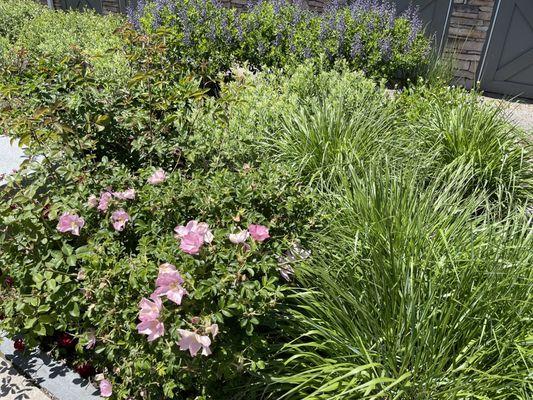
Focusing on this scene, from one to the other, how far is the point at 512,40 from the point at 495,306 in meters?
6.13

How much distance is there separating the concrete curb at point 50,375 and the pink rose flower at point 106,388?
5.2 inches

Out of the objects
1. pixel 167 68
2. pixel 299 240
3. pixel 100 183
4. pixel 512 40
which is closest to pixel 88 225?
pixel 100 183

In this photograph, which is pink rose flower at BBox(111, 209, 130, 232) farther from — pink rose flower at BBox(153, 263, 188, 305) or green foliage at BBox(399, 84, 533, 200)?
green foliage at BBox(399, 84, 533, 200)

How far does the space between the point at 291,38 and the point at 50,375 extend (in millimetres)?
4639

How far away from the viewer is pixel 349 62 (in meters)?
5.75

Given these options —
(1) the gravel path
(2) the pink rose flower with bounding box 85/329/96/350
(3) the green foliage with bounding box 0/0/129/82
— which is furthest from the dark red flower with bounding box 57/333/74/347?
(1) the gravel path

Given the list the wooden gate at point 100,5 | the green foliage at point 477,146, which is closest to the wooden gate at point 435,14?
the green foliage at point 477,146

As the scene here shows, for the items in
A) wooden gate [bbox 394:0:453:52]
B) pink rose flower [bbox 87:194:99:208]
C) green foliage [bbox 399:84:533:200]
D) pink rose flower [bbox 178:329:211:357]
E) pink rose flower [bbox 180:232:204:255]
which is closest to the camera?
pink rose flower [bbox 178:329:211:357]

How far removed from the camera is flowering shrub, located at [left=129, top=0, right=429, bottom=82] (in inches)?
224

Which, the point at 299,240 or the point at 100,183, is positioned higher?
the point at 100,183

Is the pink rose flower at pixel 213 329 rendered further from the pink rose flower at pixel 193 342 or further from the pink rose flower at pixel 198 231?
the pink rose flower at pixel 198 231

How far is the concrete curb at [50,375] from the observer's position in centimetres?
217

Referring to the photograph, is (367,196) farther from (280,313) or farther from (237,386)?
(237,386)

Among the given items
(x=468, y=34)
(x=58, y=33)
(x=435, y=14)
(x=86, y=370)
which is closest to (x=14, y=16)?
(x=58, y=33)
